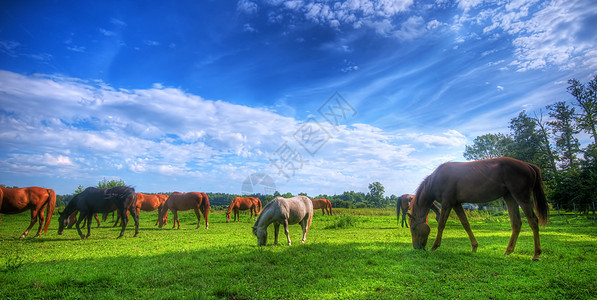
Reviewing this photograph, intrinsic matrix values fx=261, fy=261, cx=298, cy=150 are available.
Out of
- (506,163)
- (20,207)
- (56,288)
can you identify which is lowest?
(56,288)

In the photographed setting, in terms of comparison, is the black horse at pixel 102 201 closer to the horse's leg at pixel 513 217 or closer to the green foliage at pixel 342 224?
the green foliage at pixel 342 224

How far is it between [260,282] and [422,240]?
5.65 metres

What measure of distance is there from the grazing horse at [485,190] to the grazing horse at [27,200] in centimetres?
1650

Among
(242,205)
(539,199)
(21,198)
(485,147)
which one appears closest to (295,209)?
(539,199)

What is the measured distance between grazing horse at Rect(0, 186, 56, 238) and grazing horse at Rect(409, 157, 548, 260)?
16498 mm

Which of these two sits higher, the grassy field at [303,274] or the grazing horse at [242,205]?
the grazing horse at [242,205]

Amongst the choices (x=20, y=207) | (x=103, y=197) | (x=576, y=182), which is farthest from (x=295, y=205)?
(x=576, y=182)

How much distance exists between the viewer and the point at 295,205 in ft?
34.3

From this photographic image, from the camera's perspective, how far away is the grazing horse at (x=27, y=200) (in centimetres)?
1141

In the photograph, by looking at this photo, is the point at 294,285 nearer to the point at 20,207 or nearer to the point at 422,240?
the point at 422,240

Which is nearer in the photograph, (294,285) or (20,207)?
(294,285)

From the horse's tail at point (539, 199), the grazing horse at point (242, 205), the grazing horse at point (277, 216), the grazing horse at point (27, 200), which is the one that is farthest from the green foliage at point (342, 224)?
the grazing horse at point (27, 200)

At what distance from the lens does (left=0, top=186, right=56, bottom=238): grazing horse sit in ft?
37.4

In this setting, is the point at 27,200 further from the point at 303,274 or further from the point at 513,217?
the point at 513,217
